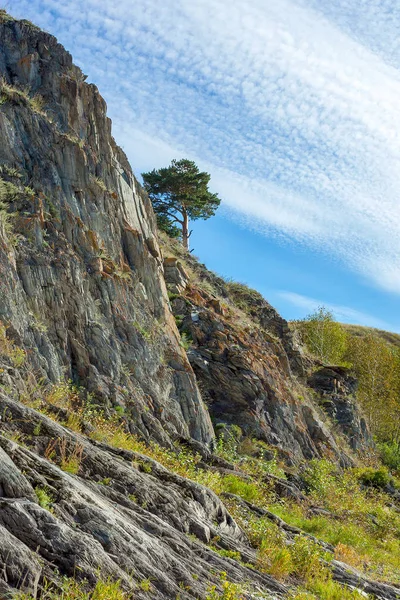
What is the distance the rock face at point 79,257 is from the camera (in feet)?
44.5

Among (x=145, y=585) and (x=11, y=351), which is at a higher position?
(x=11, y=351)

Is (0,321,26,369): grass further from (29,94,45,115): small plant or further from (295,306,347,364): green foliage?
(295,306,347,364): green foliage

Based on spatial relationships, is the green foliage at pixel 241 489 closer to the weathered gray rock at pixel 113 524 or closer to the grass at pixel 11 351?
the weathered gray rock at pixel 113 524

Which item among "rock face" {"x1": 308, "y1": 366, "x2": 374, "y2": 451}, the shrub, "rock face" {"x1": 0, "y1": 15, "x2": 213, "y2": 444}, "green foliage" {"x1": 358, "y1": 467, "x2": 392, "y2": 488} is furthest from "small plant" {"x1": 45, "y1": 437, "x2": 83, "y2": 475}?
"rock face" {"x1": 308, "y1": 366, "x2": 374, "y2": 451}

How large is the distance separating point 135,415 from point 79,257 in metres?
5.25

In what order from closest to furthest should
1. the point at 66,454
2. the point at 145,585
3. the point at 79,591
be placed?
the point at 79,591 → the point at 145,585 → the point at 66,454

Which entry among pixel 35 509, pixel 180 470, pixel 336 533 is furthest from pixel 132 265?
pixel 35 509

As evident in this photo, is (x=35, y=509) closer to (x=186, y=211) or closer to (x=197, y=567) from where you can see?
(x=197, y=567)

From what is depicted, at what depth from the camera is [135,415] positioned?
46.4ft

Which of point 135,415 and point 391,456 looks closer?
point 135,415

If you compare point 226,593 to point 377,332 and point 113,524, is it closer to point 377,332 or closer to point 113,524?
point 113,524

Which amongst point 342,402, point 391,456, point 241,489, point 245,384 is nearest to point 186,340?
point 245,384

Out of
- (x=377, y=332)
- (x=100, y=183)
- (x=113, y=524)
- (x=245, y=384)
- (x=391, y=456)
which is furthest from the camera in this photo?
(x=377, y=332)

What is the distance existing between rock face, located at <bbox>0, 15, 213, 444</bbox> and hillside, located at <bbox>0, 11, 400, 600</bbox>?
0.06 m
